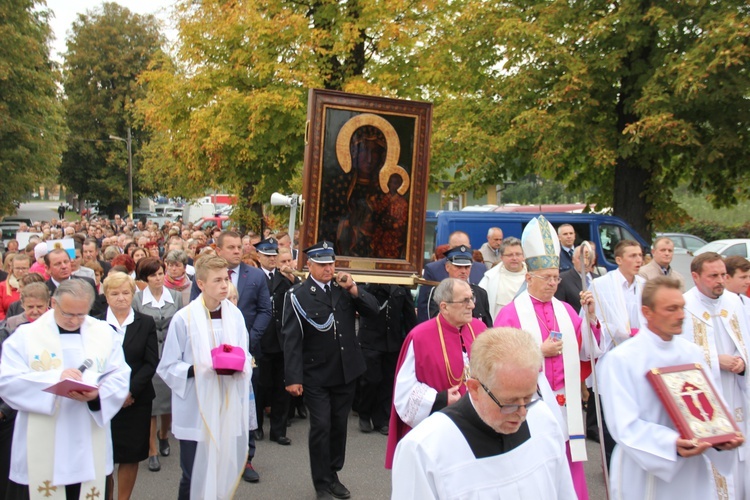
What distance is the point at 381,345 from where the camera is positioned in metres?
8.92

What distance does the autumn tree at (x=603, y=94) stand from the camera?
14.7m

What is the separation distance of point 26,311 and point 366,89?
32.5 feet

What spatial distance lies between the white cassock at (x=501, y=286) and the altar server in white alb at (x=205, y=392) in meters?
3.50

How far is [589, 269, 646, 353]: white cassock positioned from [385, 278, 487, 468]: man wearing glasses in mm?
2268

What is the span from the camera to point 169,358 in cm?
589

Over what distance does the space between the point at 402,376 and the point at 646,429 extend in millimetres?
1525

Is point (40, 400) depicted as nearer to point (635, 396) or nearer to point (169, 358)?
point (169, 358)

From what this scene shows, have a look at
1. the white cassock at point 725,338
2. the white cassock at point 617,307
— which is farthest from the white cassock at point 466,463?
the white cassock at point 617,307

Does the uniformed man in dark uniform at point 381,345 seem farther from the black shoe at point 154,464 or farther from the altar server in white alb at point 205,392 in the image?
the altar server in white alb at point 205,392

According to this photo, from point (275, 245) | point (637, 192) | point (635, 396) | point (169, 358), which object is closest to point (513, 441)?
point (635, 396)

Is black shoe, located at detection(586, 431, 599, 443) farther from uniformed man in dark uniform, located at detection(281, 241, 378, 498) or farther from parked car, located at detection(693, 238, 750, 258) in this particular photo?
parked car, located at detection(693, 238, 750, 258)

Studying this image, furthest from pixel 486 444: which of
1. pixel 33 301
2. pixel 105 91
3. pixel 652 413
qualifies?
pixel 105 91

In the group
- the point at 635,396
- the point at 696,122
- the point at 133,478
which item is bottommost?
the point at 133,478

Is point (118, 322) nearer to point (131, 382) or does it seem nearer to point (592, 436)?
point (131, 382)
